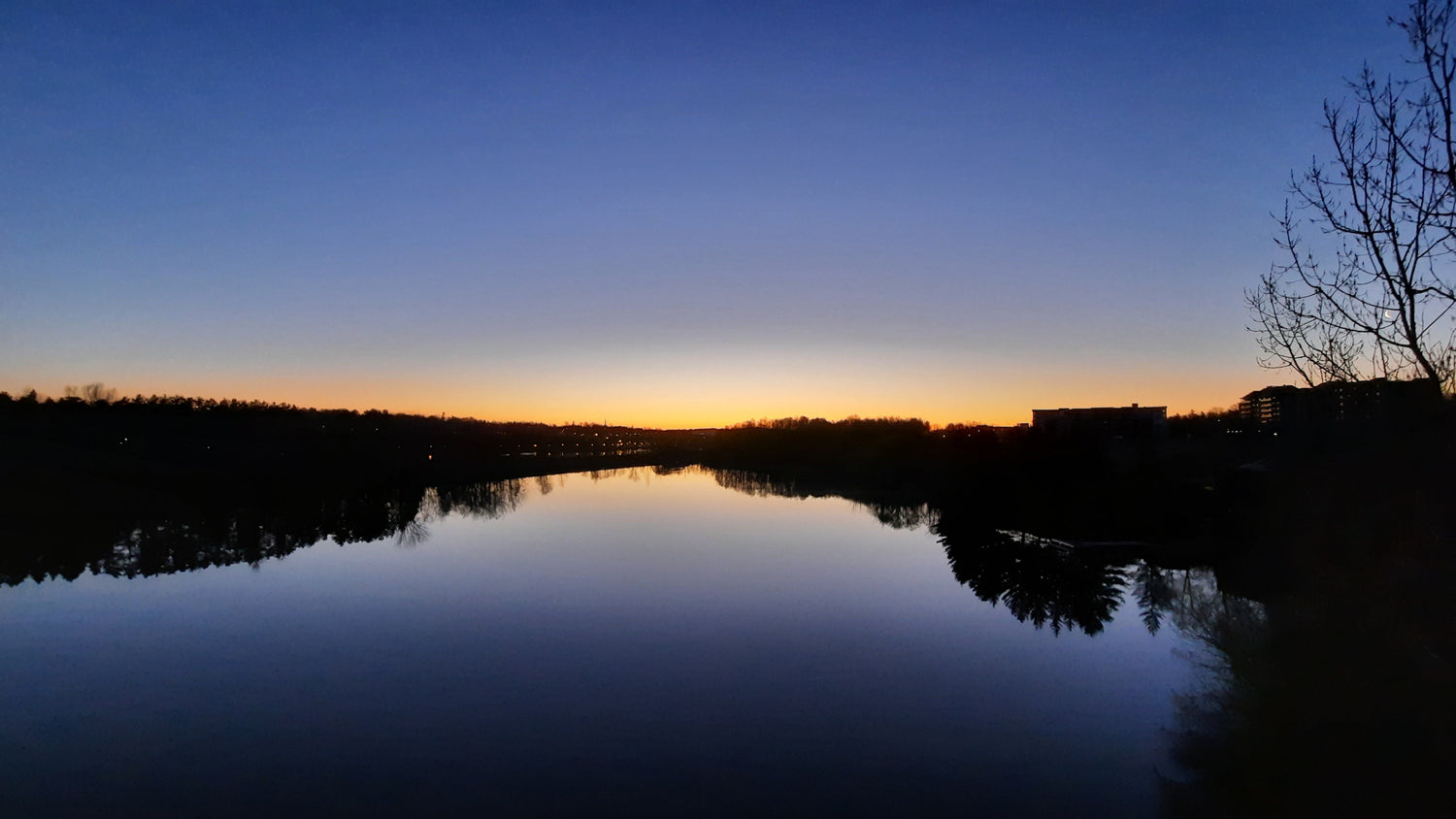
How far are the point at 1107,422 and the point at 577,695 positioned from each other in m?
37.7

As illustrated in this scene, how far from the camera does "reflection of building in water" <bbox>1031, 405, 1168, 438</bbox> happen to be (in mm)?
33000

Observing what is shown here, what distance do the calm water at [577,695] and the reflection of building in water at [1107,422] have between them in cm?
1793

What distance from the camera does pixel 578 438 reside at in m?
124

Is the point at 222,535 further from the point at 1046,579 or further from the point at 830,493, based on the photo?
the point at 830,493

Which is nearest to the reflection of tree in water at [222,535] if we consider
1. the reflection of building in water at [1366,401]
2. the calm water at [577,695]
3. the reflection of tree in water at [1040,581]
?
the calm water at [577,695]

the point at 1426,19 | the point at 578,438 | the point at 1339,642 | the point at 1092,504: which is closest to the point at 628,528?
the point at 1092,504

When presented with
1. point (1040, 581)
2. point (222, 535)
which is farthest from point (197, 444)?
point (1040, 581)

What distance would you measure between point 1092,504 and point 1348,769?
16.6m

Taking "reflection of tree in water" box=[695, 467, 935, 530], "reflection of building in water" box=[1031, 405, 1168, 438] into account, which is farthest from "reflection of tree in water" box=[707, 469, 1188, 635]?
"reflection of building in water" box=[1031, 405, 1168, 438]

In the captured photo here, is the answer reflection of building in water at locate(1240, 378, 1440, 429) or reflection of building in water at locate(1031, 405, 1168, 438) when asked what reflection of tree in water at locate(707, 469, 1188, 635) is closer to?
reflection of building in water at locate(1240, 378, 1440, 429)

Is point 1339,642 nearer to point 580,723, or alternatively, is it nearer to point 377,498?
point 580,723

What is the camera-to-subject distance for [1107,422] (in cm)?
4084

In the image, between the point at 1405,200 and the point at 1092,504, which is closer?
the point at 1405,200

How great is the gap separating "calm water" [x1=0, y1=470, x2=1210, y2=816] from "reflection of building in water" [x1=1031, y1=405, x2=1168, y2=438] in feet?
58.8
